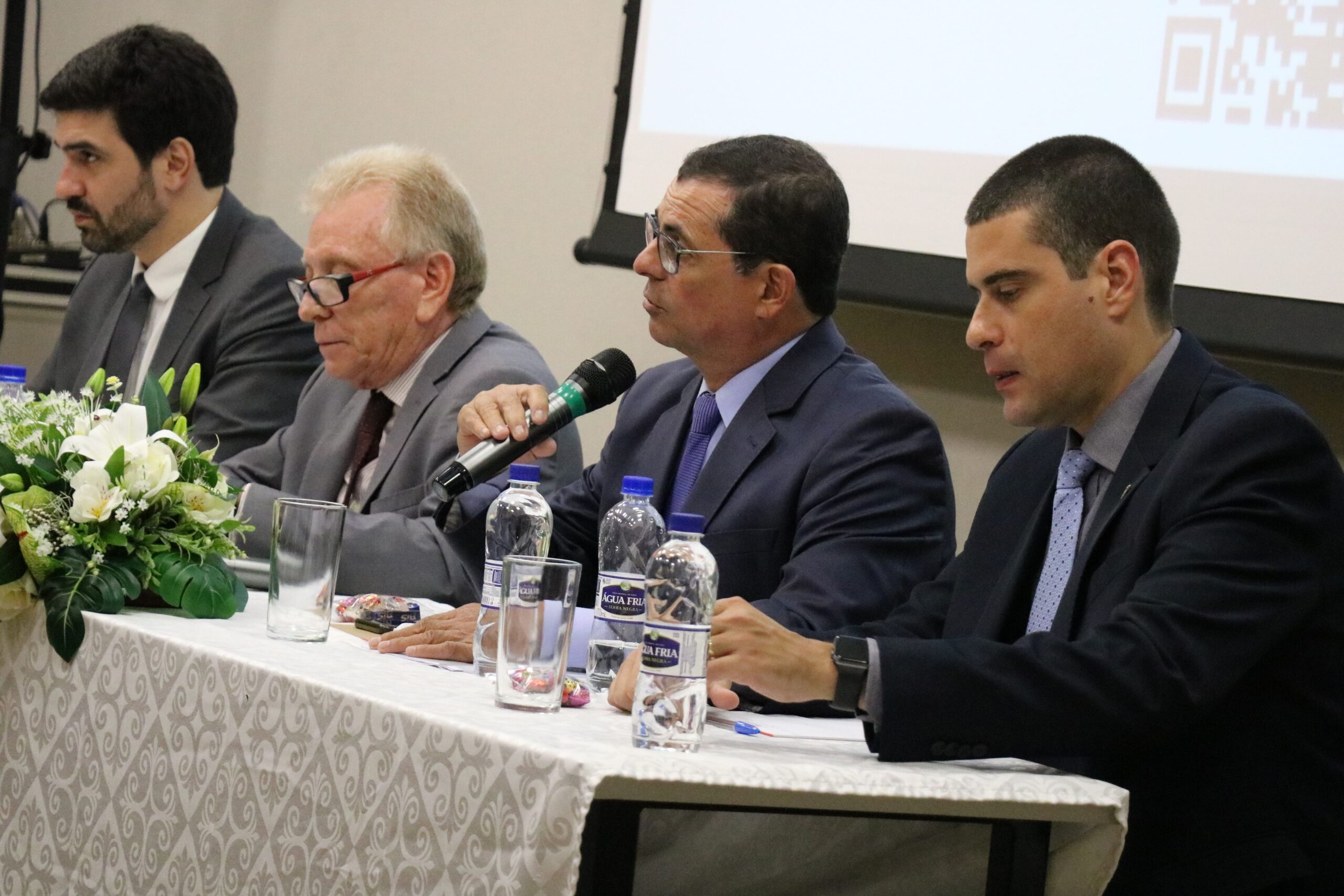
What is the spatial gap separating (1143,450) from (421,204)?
1738 millimetres

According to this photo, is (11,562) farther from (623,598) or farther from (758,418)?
(758,418)

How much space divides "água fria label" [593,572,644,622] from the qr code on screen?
174 cm

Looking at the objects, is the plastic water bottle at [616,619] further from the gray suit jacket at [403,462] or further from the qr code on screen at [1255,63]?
the qr code on screen at [1255,63]

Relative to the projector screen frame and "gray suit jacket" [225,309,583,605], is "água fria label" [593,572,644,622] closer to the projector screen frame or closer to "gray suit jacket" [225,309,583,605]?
"gray suit jacket" [225,309,583,605]

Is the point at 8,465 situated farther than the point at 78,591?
Yes

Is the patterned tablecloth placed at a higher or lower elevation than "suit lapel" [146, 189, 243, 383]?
lower

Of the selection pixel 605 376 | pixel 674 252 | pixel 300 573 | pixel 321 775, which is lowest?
pixel 321 775

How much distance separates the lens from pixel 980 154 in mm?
3131

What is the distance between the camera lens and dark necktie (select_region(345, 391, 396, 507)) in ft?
9.37

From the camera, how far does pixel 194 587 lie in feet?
6.26

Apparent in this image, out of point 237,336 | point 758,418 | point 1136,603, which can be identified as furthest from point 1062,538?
point 237,336

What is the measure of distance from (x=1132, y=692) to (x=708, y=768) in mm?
472

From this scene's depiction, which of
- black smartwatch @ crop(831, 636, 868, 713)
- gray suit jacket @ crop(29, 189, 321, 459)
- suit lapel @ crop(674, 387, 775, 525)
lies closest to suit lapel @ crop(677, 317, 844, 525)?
suit lapel @ crop(674, 387, 775, 525)

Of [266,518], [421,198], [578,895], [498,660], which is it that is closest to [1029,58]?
[421,198]
